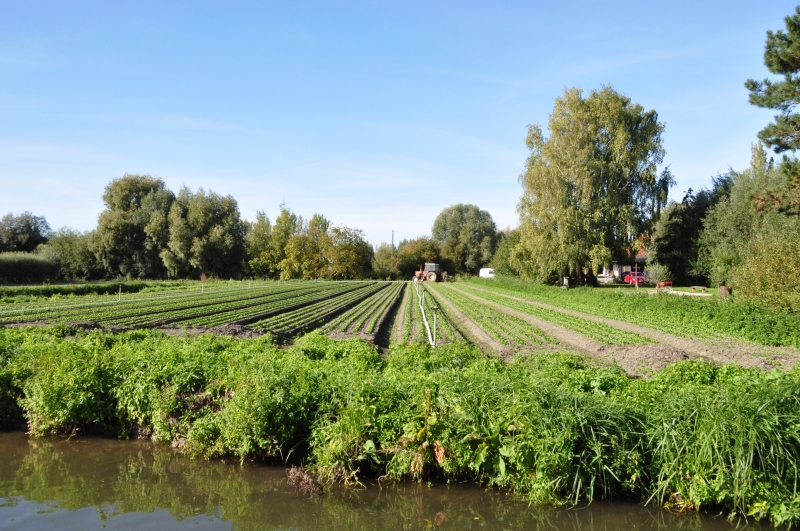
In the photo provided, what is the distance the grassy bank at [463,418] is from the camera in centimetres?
643

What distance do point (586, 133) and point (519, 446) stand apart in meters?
39.9

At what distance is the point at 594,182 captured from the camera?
1667 inches

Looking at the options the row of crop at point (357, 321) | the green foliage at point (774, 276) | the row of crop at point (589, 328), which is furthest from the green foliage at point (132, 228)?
the green foliage at point (774, 276)

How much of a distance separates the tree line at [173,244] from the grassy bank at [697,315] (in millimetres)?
54530

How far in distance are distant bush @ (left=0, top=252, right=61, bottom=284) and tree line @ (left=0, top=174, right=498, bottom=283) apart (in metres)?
0.10

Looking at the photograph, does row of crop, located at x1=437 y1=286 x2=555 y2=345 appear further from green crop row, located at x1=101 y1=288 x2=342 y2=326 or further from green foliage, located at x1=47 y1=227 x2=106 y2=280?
green foliage, located at x1=47 y1=227 x2=106 y2=280

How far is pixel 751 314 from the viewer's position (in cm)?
1970

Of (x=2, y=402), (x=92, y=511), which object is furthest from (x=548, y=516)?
(x=2, y=402)

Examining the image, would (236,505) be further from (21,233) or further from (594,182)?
(21,233)

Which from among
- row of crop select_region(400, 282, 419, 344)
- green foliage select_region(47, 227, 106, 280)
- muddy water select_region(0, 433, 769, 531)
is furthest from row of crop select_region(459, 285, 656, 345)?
green foliage select_region(47, 227, 106, 280)

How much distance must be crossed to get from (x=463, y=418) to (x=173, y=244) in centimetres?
7121

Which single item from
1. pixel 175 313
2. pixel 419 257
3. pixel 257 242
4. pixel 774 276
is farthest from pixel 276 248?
pixel 774 276

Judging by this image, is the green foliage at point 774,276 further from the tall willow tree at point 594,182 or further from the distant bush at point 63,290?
the distant bush at point 63,290

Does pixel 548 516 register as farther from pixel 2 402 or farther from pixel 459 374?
pixel 2 402
